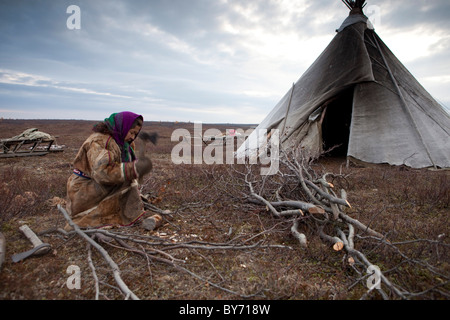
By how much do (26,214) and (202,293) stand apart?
3.04 metres

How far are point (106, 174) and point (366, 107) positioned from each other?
7307 mm

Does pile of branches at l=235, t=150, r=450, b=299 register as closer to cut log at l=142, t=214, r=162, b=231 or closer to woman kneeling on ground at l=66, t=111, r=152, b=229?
cut log at l=142, t=214, r=162, b=231

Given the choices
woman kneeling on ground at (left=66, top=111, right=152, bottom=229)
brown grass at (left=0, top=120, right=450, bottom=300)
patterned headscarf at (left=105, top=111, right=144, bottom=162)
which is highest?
patterned headscarf at (left=105, top=111, right=144, bottom=162)

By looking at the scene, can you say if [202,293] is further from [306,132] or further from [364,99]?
[364,99]

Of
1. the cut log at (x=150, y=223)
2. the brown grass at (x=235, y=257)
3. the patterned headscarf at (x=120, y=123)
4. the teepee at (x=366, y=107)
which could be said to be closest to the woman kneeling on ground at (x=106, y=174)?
the patterned headscarf at (x=120, y=123)

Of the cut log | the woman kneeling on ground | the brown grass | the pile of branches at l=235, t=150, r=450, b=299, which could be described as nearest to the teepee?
the pile of branches at l=235, t=150, r=450, b=299

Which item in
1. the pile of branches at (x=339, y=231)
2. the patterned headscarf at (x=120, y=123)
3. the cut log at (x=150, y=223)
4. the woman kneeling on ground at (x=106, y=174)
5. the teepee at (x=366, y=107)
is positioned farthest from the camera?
the teepee at (x=366, y=107)

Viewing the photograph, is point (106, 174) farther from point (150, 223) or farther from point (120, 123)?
point (150, 223)

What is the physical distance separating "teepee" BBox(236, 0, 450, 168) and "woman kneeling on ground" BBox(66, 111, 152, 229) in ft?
12.7

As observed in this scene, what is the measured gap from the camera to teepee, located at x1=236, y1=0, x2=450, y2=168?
6535mm

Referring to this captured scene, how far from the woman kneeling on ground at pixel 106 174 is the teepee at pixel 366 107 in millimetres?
3861

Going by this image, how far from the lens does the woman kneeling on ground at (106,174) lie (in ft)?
8.67

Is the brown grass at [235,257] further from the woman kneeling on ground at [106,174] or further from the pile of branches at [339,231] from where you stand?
the woman kneeling on ground at [106,174]

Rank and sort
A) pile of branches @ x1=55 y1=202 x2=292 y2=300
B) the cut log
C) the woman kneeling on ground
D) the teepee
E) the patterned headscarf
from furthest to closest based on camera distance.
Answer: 1. the teepee
2. the cut log
3. the patterned headscarf
4. the woman kneeling on ground
5. pile of branches @ x1=55 y1=202 x2=292 y2=300
